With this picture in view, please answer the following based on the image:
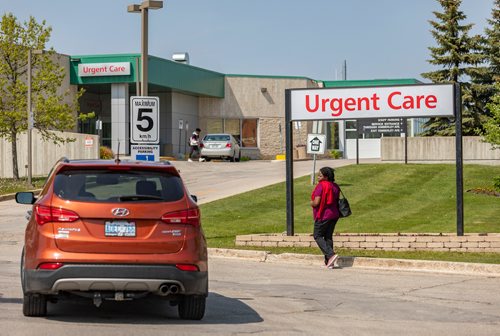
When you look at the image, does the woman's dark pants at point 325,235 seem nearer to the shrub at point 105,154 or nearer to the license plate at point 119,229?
the license plate at point 119,229

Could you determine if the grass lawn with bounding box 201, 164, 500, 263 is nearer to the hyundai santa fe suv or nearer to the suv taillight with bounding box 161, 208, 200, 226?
the suv taillight with bounding box 161, 208, 200, 226

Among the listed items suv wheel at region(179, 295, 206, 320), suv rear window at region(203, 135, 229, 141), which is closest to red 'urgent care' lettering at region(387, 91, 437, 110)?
suv wheel at region(179, 295, 206, 320)

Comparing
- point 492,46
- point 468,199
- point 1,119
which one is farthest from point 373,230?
point 492,46

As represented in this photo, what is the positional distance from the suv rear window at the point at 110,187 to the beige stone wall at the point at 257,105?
170 ft

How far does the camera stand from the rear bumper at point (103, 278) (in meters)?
9.05

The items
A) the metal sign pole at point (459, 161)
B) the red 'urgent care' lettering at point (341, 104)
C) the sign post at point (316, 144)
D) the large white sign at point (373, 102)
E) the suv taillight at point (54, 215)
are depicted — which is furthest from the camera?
the sign post at point (316, 144)

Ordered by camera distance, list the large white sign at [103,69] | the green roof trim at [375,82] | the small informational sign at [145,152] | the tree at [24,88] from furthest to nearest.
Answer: the green roof trim at [375,82]
the large white sign at [103,69]
the tree at [24,88]
the small informational sign at [145,152]

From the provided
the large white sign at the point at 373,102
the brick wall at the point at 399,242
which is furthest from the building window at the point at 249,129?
the brick wall at the point at 399,242

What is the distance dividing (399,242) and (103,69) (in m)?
36.0

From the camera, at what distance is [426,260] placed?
1588 cm

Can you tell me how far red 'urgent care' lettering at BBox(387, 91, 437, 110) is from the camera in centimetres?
1884

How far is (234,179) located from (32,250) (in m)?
28.5

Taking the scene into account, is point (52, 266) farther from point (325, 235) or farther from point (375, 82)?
point (375, 82)

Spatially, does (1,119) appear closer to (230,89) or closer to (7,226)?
(7,226)
